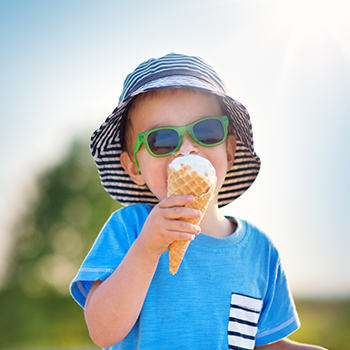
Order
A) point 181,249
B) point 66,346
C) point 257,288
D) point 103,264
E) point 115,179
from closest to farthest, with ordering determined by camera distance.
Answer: point 181,249 < point 103,264 < point 257,288 < point 115,179 < point 66,346

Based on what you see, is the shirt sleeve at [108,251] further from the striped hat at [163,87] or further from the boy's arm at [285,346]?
the boy's arm at [285,346]

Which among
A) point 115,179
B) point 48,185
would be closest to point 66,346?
point 48,185

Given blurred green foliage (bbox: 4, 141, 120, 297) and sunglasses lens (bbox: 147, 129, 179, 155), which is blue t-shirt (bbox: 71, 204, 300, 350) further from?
blurred green foliage (bbox: 4, 141, 120, 297)

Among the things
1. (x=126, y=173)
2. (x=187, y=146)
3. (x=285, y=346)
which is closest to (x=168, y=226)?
(x=187, y=146)

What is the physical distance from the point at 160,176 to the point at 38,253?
18.9 metres

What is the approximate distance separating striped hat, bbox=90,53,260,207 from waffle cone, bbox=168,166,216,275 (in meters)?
0.59

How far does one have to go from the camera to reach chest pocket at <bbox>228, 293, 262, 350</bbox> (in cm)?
220

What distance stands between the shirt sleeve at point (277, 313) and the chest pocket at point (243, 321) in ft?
0.45

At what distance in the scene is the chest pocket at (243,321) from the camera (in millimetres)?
2199

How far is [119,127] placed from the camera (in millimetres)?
2602

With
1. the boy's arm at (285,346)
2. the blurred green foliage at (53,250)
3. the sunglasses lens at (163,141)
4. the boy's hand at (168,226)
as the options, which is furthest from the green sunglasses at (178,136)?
the blurred green foliage at (53,250)

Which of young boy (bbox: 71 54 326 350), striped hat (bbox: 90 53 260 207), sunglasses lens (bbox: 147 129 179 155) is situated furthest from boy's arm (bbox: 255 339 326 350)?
sunglasses lens (bbox: 147 129 179 155)

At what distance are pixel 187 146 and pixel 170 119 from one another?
0.21 meters

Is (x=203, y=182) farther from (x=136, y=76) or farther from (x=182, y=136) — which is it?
(x=136, y=76)
